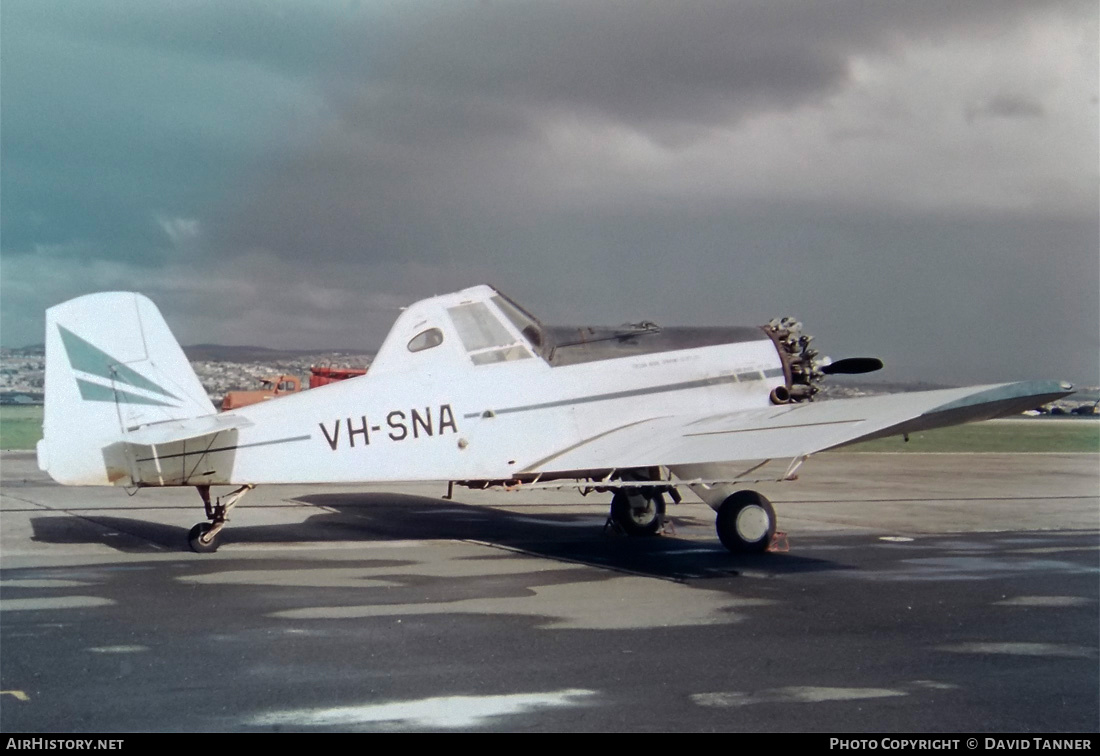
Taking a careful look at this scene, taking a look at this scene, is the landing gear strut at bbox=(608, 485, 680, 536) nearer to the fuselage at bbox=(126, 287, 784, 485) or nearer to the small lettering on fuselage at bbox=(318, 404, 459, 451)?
the fuselage at bbox=(126, 287, 784, 485)

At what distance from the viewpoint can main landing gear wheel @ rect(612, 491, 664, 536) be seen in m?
14.4

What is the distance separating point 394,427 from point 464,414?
842 mm

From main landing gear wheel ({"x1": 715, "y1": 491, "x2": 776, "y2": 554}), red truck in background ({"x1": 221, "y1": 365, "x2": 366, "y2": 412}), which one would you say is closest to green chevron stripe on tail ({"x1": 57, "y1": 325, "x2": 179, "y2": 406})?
main landing gear wheel ({"x1": 715, "y1": 491, "x2": 776, "y2": 554})

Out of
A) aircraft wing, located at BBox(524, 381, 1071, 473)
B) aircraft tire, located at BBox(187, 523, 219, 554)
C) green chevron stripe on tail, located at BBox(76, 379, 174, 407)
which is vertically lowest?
aircraft tire, located at BBox(187, 523, 219, 554)

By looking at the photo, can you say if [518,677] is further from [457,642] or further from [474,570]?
[474,570]

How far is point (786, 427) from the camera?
1091 cm

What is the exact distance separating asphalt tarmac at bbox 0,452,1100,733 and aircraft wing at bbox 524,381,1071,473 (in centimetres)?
129

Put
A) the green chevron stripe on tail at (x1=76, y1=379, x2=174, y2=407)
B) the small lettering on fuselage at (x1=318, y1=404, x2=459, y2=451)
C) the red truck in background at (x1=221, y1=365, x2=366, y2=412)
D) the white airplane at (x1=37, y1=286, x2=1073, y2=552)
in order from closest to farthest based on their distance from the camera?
the white airplane at (x1=37, y1=286, x2=1073, y2=552) → the green chevron stripe on tail at (x1=76, y1=379, x2=174, y2=407) → the small lettering on fuselage at (x1=318, y1=404, x2=459, y2=451) → the red truck in background at (x1=221, y1=365, x2=366, y2=412)

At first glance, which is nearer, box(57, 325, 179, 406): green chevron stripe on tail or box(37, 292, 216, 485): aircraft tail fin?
box(37, 292, 216, 485): aircraft tail fin

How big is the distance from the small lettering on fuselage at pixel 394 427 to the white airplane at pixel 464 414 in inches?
0.6

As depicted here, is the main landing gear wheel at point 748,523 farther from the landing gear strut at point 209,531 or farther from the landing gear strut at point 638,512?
the landing gear strut at point 209,531

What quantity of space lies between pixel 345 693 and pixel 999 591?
688cm

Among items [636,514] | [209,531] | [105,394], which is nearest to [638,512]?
[636,514]

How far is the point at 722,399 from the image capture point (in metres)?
13.2
